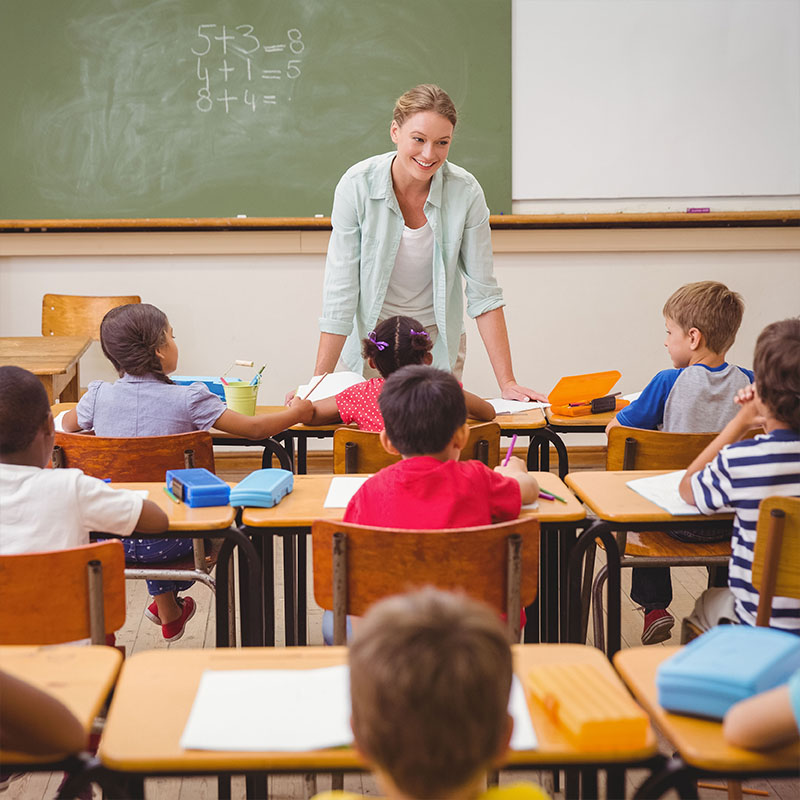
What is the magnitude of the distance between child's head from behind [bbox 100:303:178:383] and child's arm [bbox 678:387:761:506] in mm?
1467

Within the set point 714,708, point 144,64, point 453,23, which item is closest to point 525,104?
point 453,23

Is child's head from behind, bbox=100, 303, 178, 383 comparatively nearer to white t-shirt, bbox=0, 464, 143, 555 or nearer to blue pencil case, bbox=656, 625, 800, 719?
white t-shirt, bbox=0, 464, 143, 555

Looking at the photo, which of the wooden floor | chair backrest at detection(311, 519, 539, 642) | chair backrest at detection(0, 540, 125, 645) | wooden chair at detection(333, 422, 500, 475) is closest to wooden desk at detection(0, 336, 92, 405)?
the wooden floor

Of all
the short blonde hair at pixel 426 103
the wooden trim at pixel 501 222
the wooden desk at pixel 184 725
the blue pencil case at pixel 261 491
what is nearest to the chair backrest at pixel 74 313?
the wooden trim at pixel 501 222

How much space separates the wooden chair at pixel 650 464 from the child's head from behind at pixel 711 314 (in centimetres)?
41

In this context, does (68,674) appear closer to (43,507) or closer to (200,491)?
(43,507)

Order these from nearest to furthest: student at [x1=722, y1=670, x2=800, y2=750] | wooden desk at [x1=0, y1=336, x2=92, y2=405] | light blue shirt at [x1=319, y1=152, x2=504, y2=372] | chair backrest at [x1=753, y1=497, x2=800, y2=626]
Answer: student at [x1=722, y1=670, x2=800, y2=750]
chair backrest at [x1=753, y1=497, x2=800, y2=626]
light blue shirt at [x1=319, y1=152, x2=504, y2=372]
wooden desk at [x1=0, y1=336, x2=92, y2=405]

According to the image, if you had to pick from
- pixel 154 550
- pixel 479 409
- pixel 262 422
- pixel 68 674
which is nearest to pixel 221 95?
pixel 262 422

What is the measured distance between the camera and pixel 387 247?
10.8ft

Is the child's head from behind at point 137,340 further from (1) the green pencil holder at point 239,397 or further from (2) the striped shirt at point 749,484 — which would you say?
(2) the striped shirt at point 749,484

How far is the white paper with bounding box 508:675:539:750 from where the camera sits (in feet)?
3.67

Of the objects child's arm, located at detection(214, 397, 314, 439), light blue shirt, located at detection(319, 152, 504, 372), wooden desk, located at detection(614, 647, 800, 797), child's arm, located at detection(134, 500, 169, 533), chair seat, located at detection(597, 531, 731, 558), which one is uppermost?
light blue shirt, located at detection(319, 152, 504, 372)

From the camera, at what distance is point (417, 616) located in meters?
0.85

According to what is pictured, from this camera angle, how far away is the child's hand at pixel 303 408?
2895 millimetres
